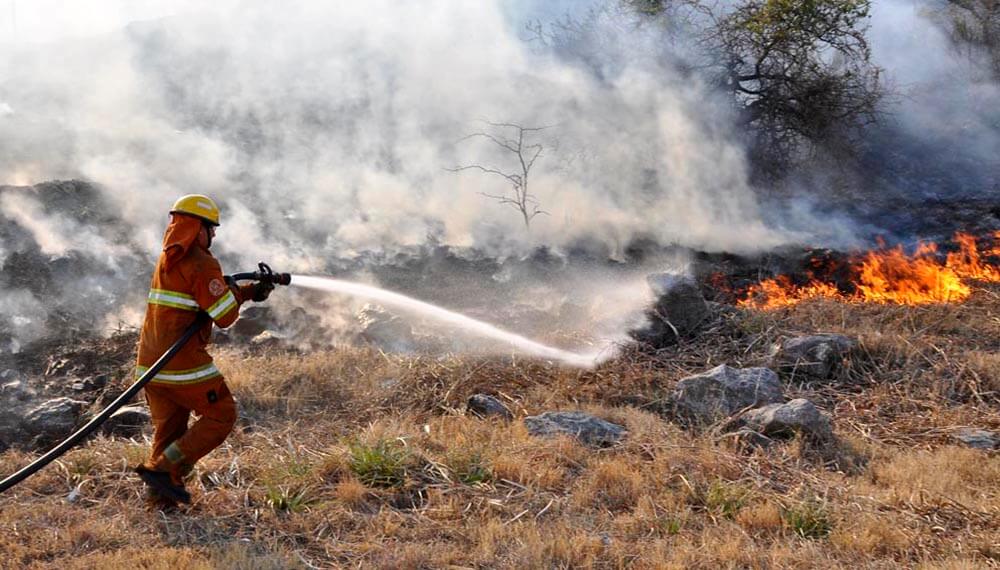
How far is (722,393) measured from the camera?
5809 millimetres

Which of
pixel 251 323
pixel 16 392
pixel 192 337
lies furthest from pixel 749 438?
pixel 16 392

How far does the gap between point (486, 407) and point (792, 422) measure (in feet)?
6.48

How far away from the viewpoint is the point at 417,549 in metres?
3.76

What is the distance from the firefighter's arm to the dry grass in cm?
95

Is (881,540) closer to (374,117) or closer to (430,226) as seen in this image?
(430,226)

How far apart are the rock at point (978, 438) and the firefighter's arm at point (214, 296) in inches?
178

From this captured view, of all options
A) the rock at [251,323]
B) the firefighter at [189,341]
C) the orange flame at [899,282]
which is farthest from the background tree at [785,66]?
the firefighter at [189,341]

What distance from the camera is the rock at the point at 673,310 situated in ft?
24.2

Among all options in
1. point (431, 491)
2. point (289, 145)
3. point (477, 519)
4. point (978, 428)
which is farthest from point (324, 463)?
point (289, 145)

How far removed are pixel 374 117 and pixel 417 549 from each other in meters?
9.14

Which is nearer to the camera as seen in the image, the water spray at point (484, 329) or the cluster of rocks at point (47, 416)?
the cluster of rocks at point (47, 416)

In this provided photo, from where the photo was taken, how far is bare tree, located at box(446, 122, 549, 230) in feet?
34.9

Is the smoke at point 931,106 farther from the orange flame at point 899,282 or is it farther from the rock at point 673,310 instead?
the rock at point 673,310

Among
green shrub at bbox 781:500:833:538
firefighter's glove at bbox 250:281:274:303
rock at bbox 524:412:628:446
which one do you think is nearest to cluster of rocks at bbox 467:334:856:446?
rock at bbox 524:412:628:446
